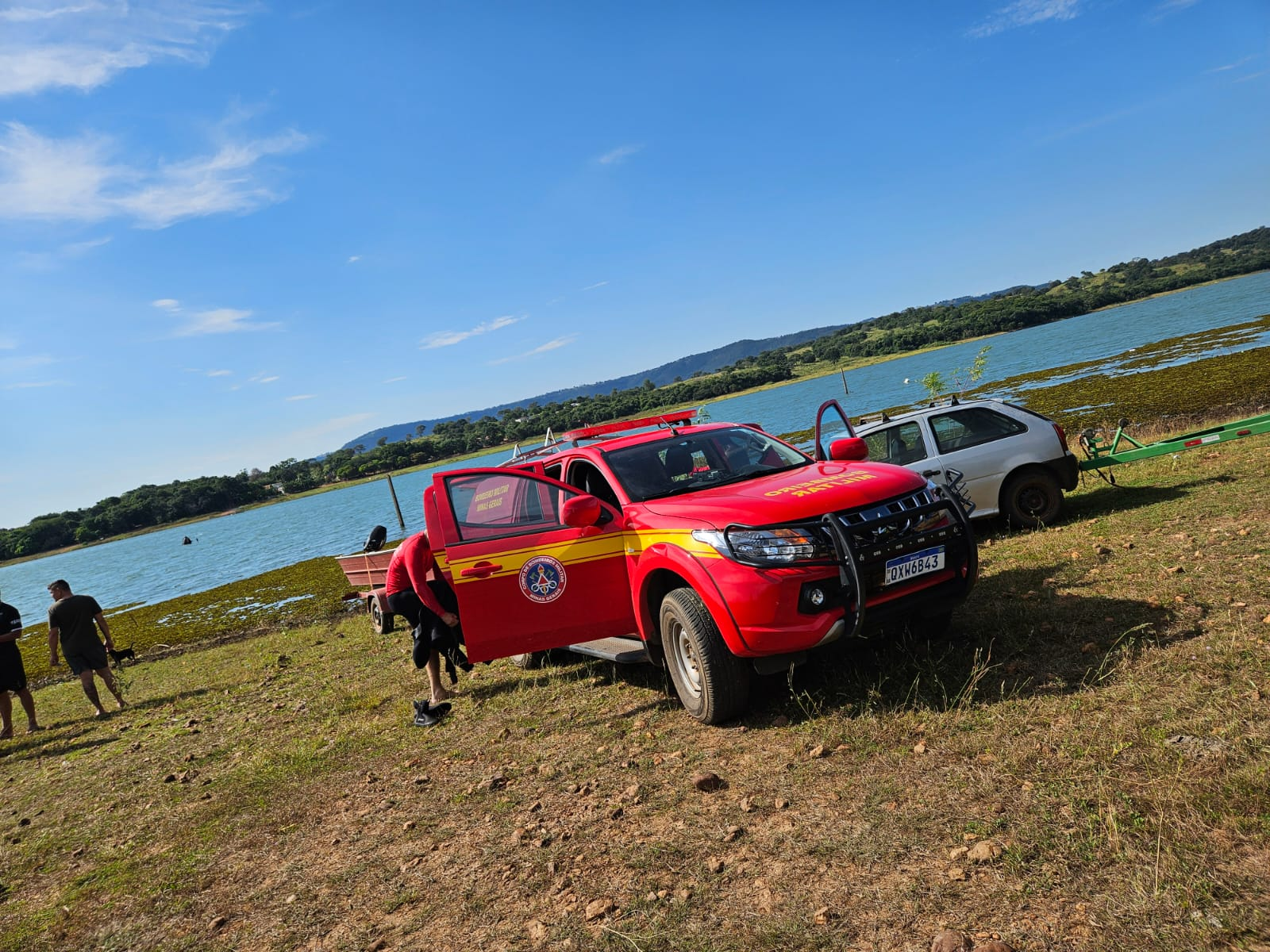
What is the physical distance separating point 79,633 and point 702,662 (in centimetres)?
948

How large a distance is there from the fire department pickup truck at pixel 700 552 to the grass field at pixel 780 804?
1.65 feet

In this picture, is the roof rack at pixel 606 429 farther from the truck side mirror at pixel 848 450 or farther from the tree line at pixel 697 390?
the tree line at pixel 697 390

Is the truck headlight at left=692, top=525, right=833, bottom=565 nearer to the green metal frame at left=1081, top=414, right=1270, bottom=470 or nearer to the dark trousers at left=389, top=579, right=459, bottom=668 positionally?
the dark trousers at left=389, top=579, right=459, bottom=668

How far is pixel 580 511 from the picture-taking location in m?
5.49

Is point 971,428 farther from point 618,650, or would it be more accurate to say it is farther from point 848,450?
point 618,650

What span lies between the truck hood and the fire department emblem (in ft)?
2.79

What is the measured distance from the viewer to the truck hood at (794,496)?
493cm

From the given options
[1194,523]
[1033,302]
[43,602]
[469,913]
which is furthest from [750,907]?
[1033,302]

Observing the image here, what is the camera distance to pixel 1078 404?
113 feet

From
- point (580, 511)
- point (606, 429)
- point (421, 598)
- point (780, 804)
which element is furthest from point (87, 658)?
point (780, 804)

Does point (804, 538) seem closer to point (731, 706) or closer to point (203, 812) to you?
point (731, 706)

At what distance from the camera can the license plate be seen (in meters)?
4.94

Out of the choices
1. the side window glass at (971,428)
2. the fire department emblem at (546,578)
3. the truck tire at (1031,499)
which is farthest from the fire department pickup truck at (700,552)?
the truck tire at (1031,499)

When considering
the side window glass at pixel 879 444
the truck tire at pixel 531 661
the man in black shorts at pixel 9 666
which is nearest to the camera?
the truck tire at pixel 531 661
